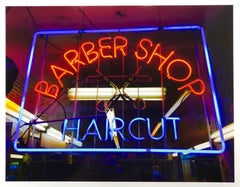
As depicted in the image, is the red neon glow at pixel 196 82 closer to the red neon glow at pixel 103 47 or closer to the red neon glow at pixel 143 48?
the red neon glow at pixel 143 48

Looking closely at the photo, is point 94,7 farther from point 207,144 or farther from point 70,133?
point 207,144

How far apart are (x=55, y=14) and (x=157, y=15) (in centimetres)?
109

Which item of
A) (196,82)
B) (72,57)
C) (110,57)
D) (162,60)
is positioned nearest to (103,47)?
(110,57)

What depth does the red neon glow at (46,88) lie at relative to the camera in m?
3.07

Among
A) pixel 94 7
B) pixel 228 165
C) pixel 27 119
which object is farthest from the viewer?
pixel 27 119

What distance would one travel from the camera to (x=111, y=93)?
3219mm

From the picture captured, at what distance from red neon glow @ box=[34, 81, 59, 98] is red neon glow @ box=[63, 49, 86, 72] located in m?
0.28

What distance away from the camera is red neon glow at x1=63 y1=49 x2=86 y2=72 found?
3.13 m

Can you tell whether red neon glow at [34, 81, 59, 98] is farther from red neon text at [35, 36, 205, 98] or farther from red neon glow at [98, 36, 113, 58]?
red neon glow at [98, 36, 113, 58]

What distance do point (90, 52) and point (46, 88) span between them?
588 mm

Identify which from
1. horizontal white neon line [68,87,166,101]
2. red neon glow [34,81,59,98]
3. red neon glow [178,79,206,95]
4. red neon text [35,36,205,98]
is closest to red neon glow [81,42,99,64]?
red neon text [35,36,205,98]

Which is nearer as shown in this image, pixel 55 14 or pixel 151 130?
pixel 151 130

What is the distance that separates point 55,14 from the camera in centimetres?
320
